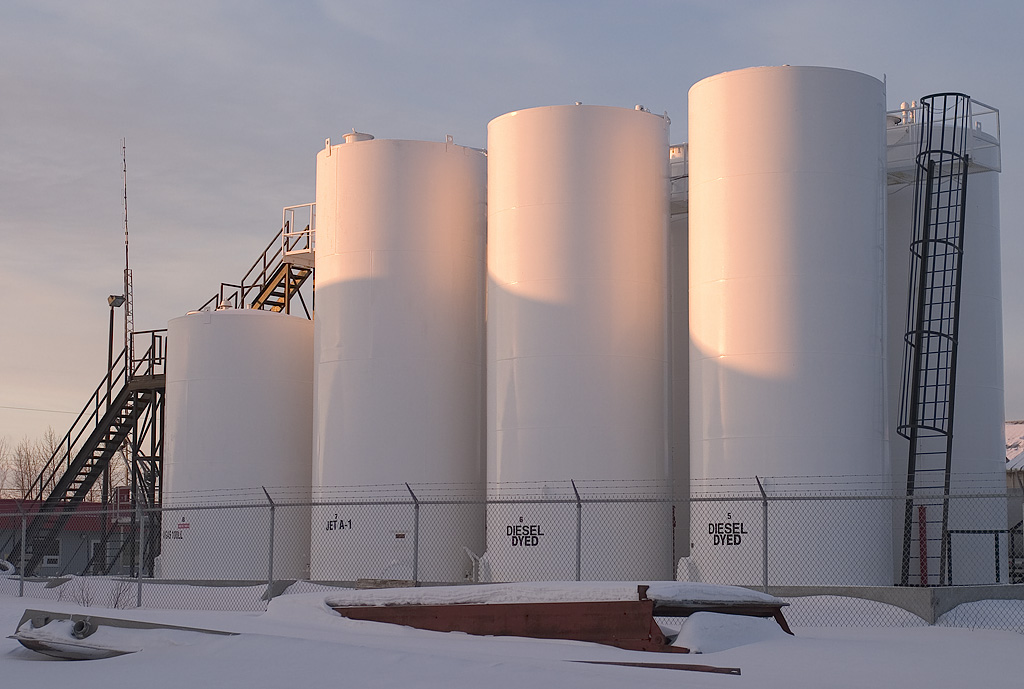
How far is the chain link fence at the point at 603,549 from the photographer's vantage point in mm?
20641

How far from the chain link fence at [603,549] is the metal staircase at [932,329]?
0.16 meters

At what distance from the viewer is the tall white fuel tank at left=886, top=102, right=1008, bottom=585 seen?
24.9m

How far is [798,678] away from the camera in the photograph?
11719 mm

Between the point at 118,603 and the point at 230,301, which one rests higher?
the point at 230,301

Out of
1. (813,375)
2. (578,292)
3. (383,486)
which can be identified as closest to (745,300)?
(813,375)

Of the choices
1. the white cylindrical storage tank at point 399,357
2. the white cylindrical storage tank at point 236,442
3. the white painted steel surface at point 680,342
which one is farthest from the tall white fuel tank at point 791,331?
the white cylindrical storage tank at point 236,442

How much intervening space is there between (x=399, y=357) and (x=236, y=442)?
558 cm

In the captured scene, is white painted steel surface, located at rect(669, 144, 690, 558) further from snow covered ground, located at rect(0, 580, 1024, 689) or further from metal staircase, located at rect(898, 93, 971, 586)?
snow covered ground, located at rect(0, 580, 1024, 689)

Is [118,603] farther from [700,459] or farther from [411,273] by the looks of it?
[700,459]

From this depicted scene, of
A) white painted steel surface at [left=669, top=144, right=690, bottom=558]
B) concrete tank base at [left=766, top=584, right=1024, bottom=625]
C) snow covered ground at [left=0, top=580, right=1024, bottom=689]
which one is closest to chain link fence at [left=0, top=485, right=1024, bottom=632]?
concrete tank base at [left=766, top=584, right=1024, bottom=625]

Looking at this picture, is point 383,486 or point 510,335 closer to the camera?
point 510,335

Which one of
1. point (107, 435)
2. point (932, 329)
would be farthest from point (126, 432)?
point (932, 329)

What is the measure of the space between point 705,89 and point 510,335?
19.9ft

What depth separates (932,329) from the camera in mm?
25297
